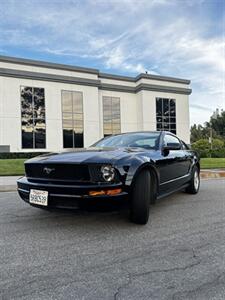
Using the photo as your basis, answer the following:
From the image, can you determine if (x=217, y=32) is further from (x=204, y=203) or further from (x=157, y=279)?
(x=157, y=279)

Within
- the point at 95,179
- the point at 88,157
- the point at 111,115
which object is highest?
the point at 111,115

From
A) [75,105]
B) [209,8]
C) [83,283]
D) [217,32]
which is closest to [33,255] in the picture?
[83,283]

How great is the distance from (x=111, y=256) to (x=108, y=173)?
98 centimetres

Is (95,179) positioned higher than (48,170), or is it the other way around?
(48,170)

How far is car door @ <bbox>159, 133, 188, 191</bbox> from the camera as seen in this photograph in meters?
4.54

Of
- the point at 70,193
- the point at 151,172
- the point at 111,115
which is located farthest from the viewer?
the point at 111,115

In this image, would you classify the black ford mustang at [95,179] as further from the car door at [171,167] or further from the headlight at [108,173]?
the car door at [171,167]

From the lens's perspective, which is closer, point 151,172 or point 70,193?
point 70,193

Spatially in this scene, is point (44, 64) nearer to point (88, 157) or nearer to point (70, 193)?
point (88, 157)

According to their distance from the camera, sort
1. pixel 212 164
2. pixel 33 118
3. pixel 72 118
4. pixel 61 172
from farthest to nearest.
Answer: pixel 72 118 < pixel 33 118 < pixel 212 164 < pixel 61 172

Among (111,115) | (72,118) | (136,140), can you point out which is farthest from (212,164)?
(111,115)

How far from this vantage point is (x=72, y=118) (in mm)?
26156

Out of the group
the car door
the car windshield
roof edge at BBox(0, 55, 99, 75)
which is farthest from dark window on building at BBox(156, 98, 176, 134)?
the car windshield

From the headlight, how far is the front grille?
199mm
